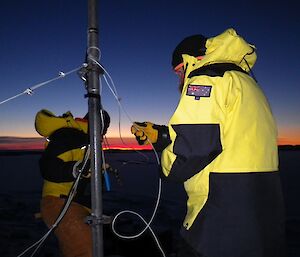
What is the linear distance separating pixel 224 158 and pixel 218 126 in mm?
270

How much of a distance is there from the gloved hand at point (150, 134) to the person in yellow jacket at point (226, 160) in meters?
0.80

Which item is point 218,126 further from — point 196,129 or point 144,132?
point 144,132

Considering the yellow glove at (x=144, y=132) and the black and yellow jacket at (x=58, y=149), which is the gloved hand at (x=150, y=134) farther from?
the black and yellow jacket at (x=58, y=149)

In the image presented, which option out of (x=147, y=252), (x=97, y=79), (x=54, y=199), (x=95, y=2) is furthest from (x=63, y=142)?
(x=147, y=252)

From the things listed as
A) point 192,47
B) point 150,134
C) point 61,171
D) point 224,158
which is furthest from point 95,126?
point 61,171

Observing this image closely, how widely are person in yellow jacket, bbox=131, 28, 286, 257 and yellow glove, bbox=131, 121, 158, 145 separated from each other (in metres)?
0.79

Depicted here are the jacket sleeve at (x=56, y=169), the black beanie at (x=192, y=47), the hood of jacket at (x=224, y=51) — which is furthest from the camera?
the jacket sleeve at (x=56, y=169)

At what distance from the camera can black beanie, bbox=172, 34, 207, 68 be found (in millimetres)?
2619

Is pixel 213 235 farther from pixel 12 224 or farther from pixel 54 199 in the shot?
pixel 12 224

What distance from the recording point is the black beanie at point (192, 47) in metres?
2.62

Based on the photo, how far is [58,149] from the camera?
3.86m

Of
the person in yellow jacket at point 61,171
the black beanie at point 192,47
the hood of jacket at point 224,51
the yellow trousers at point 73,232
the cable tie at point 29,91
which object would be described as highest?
the black beanie at point 192,47

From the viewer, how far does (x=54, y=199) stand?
3900 millimetres

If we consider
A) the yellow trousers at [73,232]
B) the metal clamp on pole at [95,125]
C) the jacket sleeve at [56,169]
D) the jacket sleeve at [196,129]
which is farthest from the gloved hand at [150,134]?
the yellow trousers at [73,232]
